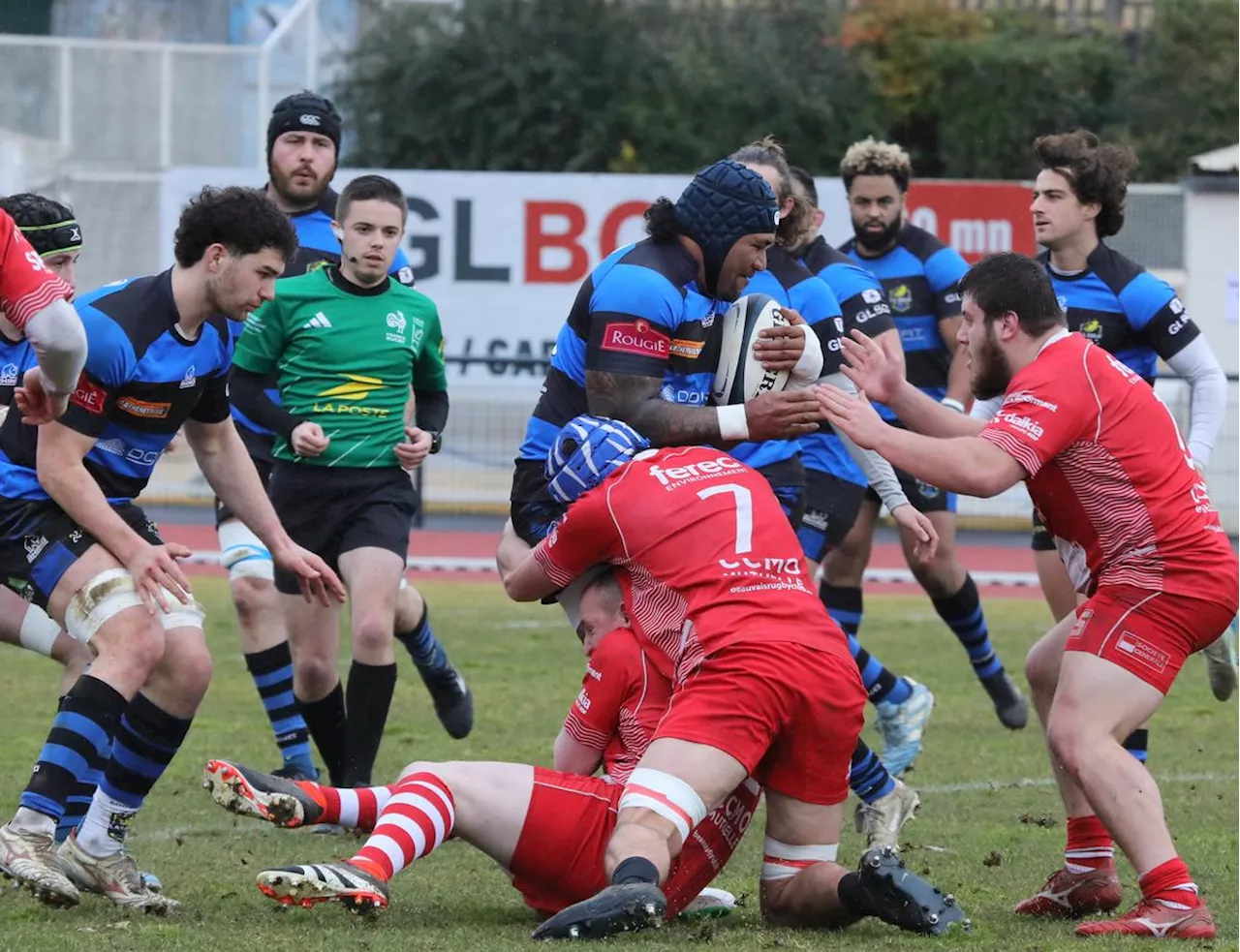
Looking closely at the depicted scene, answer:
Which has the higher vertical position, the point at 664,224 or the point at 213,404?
the point at 664,224

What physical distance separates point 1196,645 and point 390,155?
26.6 meters

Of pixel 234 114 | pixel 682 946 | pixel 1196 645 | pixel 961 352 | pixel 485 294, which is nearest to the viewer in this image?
pixel 682 946

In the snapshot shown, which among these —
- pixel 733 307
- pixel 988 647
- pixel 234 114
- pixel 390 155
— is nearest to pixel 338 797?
pixel 733 307

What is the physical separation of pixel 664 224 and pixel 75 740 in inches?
86.7

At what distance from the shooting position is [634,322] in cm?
586

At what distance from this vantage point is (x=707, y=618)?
17.3ft

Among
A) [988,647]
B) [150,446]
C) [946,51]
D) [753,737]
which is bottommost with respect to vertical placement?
[988,647]

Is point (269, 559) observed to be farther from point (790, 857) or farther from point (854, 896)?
point (854, 896)

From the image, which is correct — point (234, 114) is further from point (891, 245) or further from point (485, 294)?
point (891, 245)

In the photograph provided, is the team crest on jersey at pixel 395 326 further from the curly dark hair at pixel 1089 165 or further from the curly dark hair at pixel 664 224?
the curly dark hair at pixel 1089 165

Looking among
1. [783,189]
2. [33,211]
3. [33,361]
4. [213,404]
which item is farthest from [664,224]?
[33,361]

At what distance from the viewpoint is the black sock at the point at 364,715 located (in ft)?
24.0

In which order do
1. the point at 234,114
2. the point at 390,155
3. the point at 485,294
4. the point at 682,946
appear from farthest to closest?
1. the point at 390,155
2. the point at 234,114
3. the point at 485,294
4. the point at 682,946

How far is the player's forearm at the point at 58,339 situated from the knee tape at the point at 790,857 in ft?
6.96
